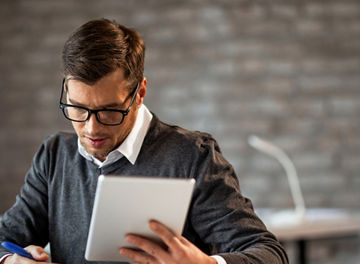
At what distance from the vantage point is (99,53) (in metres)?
1.36

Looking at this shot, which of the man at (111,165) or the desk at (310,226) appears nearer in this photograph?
the man at (111,165)

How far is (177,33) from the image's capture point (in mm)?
3791

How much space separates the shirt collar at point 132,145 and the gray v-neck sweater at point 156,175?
0.01 metres

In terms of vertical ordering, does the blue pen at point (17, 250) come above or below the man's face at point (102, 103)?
below

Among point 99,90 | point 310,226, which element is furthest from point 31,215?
point 310,226

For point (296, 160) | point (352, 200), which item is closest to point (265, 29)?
point (296, 160)

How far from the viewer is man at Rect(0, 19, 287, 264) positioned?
4.46ft

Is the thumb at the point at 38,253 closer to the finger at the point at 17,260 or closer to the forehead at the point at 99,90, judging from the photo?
the finger at the point at 17,260

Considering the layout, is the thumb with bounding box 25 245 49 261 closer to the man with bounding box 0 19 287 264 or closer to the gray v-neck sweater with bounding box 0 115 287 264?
the man with bounding box 0 19 287 264

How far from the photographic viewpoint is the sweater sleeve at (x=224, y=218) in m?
1.35

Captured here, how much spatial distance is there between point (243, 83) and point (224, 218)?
97.8 inches

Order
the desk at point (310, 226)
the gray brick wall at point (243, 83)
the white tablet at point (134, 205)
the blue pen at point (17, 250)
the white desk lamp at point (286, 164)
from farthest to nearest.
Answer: the gray brick wall at point (243, 83) < the white desk lamp at point (286, 164) < the desk at point (310, 226) < the blue pen at point (17, 250) < the white tablet at point (134, 205)

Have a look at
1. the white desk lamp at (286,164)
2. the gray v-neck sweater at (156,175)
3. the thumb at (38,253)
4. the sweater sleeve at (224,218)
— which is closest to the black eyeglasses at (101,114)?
the gray v-neck sweater at (156,175)

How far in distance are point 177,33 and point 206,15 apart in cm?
24
